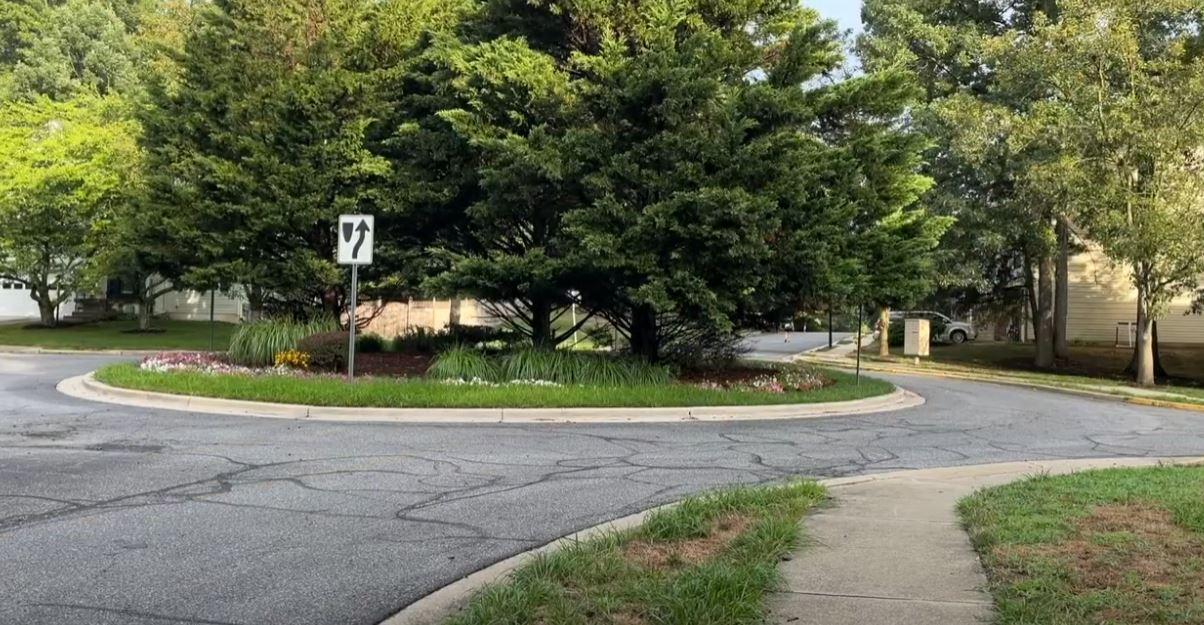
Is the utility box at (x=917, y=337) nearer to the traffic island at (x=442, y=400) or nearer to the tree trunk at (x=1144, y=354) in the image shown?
the tree trunk at (x=1144, y=354)

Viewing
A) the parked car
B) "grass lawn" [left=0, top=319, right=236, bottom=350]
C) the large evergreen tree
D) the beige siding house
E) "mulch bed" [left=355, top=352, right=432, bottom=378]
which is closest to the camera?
the large evergreen tree

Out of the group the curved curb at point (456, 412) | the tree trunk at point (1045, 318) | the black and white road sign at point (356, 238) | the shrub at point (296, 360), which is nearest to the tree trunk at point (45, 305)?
the shrub at point (296, 360)

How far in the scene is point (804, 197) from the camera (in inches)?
553

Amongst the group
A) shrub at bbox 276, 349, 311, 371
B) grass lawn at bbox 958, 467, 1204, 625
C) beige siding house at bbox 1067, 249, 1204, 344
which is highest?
beige siding house at bbox 1067, 249, 1204, 344

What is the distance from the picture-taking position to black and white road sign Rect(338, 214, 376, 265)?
44.8 ft

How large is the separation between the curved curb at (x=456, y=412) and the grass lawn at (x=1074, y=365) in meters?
10.8

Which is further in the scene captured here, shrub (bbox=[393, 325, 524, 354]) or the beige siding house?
the beige siding house

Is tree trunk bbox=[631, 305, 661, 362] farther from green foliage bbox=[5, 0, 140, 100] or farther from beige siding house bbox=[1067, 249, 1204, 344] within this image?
green foliage bbox=[5, 0, 140, 100]

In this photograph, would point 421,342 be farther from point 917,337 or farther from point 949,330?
point 949,330

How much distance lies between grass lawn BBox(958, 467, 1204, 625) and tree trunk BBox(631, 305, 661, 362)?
956 centimetres

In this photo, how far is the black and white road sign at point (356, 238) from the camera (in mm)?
13656

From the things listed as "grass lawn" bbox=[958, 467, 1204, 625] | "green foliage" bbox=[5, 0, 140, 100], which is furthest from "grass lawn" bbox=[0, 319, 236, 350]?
"grass lawn" bbox=[958, 467, 1204, 625]

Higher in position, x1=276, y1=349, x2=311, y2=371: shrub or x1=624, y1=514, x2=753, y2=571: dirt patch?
x1=276, y1=349, x2=311, y2=371: shrub

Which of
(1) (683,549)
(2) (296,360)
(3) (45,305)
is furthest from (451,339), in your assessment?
(3) (45,305)
